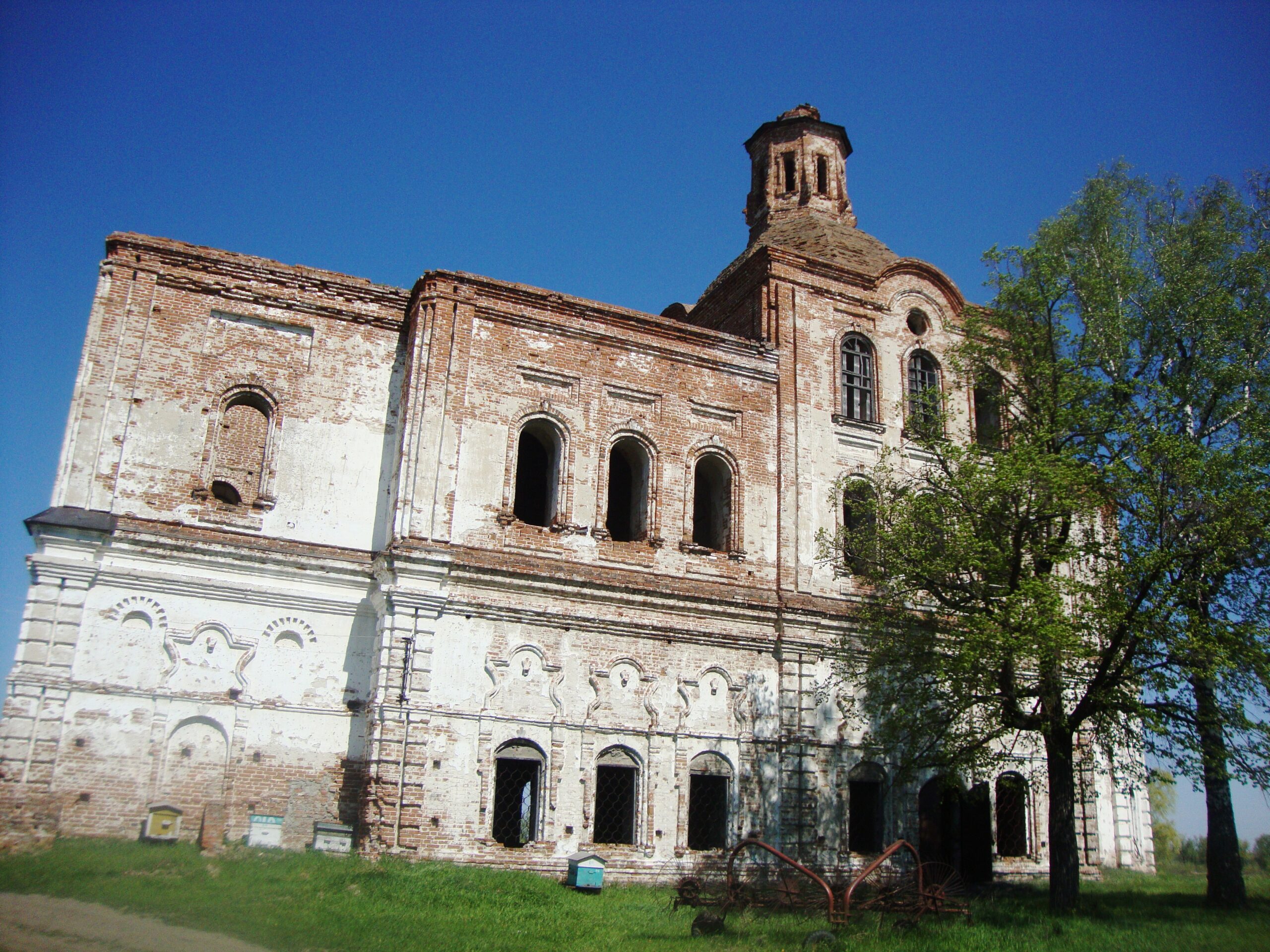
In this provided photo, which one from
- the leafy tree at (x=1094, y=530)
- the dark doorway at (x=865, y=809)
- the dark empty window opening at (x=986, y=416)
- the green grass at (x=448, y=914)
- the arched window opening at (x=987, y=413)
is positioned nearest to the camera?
the green grass at (x=448, y=914)

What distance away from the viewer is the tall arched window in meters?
19.5

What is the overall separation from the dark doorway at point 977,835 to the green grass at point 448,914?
10.4ft

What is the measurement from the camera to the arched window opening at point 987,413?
55.4 feet

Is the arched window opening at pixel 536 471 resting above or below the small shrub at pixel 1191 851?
above

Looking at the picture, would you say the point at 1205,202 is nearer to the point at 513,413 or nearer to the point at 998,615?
the point at 998,615

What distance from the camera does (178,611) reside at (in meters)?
14.7

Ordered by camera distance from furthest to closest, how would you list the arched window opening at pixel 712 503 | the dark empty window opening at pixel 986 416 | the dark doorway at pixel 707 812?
the dark empty window opening at pixel 986 416 → the arched window opening at pixel 712 503 → the dark doorway at pixel 707 812

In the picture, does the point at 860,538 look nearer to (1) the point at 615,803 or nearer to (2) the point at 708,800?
(2) the point at 708,800

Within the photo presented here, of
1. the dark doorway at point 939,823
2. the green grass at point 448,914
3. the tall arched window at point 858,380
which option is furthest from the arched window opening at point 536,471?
the dark doorway at point 939,823

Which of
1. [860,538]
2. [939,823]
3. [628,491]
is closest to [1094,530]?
[860,538]

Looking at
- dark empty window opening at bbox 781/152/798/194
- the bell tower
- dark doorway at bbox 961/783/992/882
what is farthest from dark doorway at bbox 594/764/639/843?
dark empty window opening at bbox 781/152/798/194

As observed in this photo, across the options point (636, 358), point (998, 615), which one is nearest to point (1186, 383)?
point (998, 615)

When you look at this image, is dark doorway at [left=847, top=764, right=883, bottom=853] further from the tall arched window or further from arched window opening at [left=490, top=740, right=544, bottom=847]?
the tall arched window

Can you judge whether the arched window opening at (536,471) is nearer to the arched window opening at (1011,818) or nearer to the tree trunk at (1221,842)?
the arched window opening at (1011,818)
